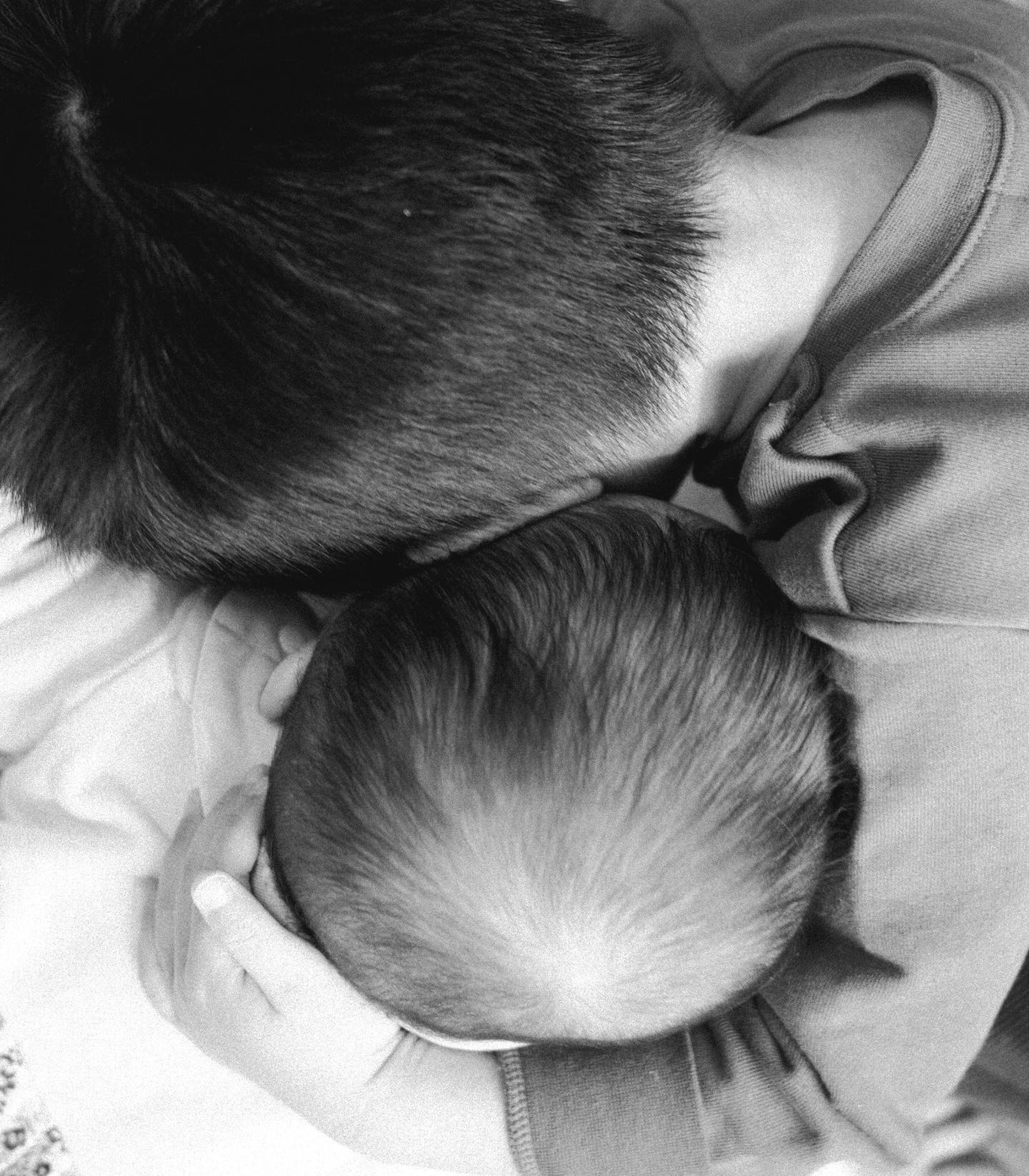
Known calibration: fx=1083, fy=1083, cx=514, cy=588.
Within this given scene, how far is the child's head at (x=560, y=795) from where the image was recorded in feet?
1.90

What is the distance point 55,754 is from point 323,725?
0.31 m

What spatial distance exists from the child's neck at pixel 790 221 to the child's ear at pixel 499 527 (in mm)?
107

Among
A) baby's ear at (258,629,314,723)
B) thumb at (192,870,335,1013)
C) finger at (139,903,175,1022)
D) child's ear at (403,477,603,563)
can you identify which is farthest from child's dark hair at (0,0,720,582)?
finger at (139,903,175,1022)

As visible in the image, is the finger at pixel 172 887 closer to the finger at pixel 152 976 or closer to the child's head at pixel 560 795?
the finger at pixel 152 976

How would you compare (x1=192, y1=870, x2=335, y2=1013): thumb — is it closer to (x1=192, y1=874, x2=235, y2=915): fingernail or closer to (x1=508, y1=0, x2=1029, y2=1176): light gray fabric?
(x1=192, y1=874, x2=235, y2=915): fingernail

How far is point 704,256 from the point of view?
0.67 metres

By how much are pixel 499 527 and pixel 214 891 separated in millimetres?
307

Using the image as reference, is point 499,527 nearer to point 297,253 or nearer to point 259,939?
point 297,253

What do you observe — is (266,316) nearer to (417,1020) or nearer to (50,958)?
(417,1020)

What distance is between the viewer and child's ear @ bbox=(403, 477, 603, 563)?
67 centimetres

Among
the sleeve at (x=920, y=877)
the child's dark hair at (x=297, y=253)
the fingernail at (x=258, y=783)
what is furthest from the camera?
the fingernail at (x=258, y=783)

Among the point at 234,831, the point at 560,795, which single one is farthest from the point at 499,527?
the point at 234,831

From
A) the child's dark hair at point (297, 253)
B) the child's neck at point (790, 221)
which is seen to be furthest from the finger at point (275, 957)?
the child's neck at point (790, 221)

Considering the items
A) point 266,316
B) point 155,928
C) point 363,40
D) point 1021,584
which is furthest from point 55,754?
point 1021,584
